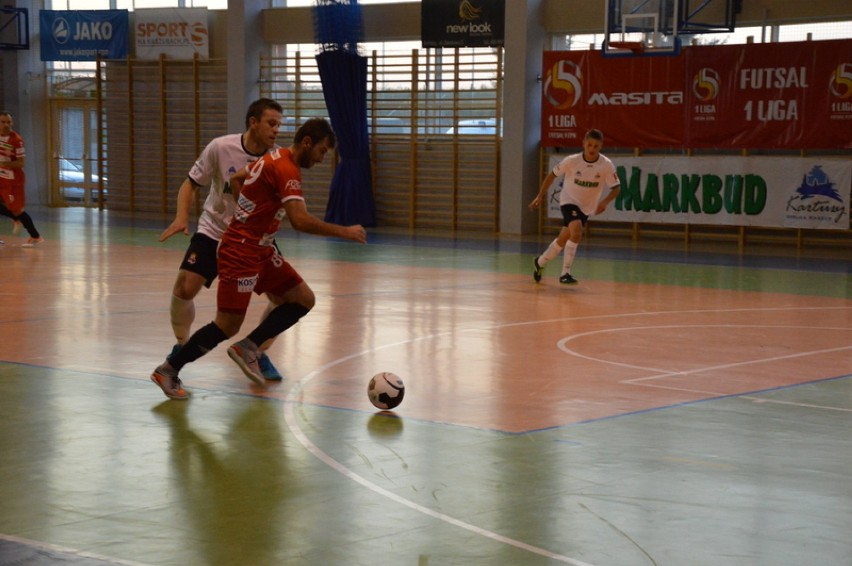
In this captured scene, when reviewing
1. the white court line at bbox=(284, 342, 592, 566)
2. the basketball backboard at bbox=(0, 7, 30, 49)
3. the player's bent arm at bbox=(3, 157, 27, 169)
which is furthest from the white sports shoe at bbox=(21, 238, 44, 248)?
the basketball backboard at bbox=(0, 7, 30, 49)

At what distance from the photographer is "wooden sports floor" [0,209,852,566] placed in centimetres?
454

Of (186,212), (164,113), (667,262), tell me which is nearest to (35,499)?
(186,212)

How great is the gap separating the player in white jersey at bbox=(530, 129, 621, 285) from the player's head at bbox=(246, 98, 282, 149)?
673cm

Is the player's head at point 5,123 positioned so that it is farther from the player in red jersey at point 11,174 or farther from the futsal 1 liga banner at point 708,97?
the futsal 1 liga banner at point 708,97

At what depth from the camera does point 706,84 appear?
66.7 ft

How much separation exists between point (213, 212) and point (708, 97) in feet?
46.5

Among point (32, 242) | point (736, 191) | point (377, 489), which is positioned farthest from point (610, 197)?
point (377, 489)

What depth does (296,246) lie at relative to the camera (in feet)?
62.6

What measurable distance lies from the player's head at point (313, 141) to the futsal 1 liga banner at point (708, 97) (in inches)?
563

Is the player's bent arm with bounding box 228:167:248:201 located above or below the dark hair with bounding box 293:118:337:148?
below

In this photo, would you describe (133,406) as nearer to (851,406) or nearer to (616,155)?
(851,406)

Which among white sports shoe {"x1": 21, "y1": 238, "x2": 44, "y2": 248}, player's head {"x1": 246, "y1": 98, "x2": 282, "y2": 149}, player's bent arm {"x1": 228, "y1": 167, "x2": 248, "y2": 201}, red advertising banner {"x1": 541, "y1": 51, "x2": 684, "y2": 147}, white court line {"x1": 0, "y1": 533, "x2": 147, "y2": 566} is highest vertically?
red advertising banner {"x1": 541, "y1": 51, "x2": 684, "y2": 147}

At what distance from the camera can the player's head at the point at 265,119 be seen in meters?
7.66

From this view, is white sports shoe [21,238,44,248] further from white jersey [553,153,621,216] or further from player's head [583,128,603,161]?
player's head [583,128,603,161]
